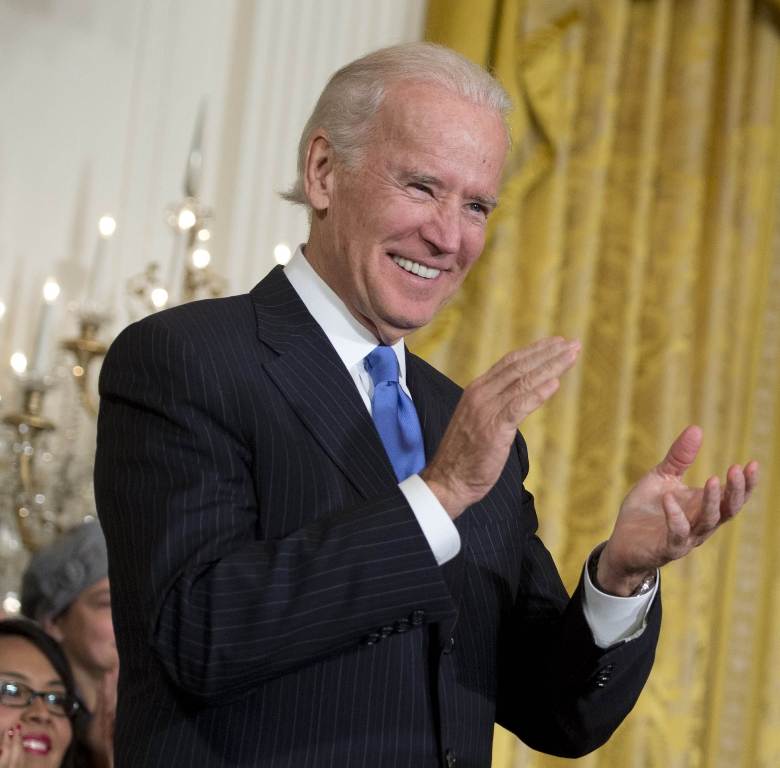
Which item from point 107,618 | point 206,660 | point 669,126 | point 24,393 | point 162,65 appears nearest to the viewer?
point 206,660

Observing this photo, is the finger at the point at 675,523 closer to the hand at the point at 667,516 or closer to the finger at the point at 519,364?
the hand at the point at 667,516

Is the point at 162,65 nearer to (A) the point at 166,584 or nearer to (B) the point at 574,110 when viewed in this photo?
(B) the point at 574,110

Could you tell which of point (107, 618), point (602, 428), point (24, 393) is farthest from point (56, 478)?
point (602, 428)

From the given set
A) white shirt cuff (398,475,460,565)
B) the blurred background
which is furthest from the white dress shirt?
the blurred background

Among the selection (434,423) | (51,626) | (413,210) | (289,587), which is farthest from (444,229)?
(51,626)

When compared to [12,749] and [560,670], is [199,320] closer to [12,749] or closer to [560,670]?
[560,670]

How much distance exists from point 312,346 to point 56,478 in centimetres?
200

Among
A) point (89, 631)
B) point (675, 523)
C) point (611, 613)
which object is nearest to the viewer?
point (675, 523)

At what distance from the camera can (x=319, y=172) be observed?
2.08m

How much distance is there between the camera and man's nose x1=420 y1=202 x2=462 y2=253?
190 centimetres

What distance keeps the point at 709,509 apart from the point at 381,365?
0.50m

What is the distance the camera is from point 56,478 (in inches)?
143

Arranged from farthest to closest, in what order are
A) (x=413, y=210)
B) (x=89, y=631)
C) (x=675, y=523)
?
(x=89, y=631)
(x=413, y=210)
(x=675, y=523)

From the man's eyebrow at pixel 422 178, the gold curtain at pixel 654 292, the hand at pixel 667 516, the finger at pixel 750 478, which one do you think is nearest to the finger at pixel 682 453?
the hand at pixel 667 516
